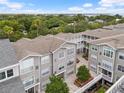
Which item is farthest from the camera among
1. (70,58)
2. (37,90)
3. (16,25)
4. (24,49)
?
(16,25)

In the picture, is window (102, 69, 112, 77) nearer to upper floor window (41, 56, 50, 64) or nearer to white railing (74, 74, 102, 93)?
white railing (74, 74, 102, 93)

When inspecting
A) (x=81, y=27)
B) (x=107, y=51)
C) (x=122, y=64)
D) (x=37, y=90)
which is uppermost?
(x=81, y=27)

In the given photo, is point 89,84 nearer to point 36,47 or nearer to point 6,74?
point 36,47

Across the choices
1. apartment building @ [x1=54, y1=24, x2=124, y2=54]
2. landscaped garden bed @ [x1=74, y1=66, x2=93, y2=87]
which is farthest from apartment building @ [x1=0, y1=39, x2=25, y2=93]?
apartment building @ [x1=54, y1=24, x2=124, y2=54]

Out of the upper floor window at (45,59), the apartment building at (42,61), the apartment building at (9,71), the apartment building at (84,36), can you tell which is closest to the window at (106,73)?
the apartment building at (42,61)

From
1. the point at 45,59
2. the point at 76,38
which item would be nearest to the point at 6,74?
the point at 45,59

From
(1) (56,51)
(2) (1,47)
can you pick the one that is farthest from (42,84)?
(2) (1,47)

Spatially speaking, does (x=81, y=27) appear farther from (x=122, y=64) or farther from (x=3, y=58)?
(x=3, y=58)
